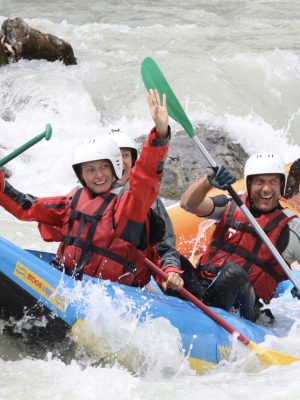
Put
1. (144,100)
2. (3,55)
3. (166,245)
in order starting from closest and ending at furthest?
1. (166,245)
2. (144,100)
3. (3,55)

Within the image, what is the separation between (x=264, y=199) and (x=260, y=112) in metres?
6.01

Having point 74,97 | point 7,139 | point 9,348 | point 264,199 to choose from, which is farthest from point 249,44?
point 9,348

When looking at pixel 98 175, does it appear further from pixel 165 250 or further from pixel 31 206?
pixel 165 250

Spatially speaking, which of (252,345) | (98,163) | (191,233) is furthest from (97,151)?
(191,233)

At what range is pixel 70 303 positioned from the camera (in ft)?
11.4

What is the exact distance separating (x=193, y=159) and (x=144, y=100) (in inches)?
95.0

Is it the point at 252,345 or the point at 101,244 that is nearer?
the point at 101,244

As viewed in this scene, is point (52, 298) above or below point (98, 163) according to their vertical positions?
below

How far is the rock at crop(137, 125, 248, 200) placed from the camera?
297 inches

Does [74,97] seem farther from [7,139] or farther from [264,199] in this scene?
[264,199]

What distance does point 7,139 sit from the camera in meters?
8.66

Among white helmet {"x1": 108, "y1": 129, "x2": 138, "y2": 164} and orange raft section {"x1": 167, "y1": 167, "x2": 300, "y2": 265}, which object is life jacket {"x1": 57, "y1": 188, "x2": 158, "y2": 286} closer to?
white helmet {"x1": 108, "y1": 129, "x2": 138, "y2": 164}

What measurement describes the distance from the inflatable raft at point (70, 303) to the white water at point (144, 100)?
3.3 inches

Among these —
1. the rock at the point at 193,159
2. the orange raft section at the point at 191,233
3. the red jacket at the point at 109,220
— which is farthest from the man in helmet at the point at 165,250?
the rock at the point at 193,159
